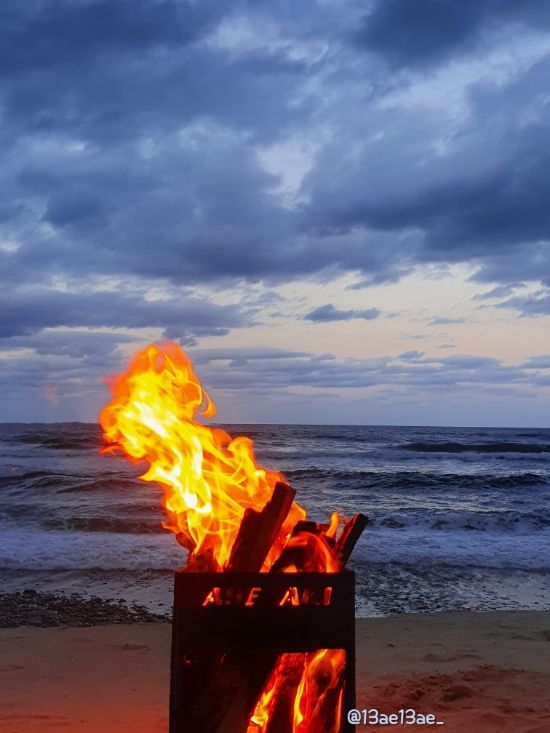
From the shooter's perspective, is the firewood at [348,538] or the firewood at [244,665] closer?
the firewood at [244,665]

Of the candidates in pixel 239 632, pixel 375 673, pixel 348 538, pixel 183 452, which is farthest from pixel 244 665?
pixel 375 673

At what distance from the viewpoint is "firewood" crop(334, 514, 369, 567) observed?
148 inches

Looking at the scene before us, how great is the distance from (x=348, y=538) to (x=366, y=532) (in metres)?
12.2

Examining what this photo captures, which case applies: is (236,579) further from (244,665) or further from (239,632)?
(244,665)

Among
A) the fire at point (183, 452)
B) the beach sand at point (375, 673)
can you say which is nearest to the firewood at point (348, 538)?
the fire at point (183, 452)

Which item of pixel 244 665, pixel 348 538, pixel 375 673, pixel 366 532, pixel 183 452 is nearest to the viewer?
pixel 244 665

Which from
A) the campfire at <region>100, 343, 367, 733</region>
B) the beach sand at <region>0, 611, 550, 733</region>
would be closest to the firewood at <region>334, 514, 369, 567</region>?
the campfire at <region>100, 343, 367, 733</region>

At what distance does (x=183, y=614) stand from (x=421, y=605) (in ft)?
23.2

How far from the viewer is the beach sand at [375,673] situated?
5211mm

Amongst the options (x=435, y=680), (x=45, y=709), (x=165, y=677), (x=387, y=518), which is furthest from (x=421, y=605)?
(x=387, y=518)

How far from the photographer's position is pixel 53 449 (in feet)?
147

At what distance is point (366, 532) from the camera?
51.0 ft

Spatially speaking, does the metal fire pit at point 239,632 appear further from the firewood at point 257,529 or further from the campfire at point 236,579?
the firewood at point 257,529

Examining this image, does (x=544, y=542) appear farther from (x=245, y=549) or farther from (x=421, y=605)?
(x=245, y=549)
